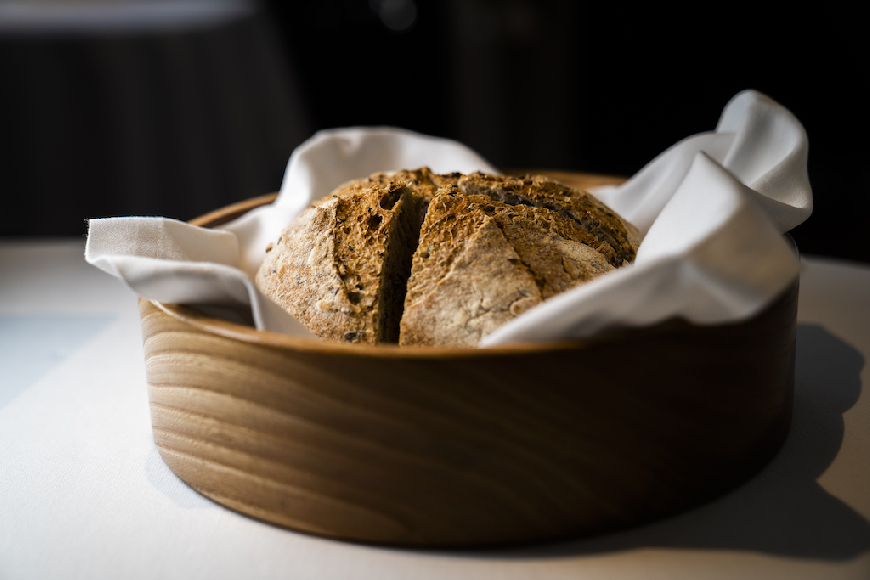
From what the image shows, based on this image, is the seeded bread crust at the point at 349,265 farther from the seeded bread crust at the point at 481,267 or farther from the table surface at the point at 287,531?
the table surface at the point at 287,531

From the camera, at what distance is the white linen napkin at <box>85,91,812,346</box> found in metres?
0.65

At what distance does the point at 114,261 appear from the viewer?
77 cm

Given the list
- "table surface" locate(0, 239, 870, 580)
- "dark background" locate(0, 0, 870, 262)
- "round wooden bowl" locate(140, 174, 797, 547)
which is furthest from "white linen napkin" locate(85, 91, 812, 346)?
"dark background" locate(0, 0, 870, 262)

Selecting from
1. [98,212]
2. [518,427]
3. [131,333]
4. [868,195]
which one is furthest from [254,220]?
[868,195]

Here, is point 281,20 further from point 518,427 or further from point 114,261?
point 518,427

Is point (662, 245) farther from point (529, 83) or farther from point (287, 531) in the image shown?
point (529, 83)

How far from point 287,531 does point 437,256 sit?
0.32 m

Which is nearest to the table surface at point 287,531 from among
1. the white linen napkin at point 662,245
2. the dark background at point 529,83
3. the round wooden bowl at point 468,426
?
the round wooden bowl at point 468,426

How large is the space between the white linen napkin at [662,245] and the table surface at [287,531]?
0.21 meters

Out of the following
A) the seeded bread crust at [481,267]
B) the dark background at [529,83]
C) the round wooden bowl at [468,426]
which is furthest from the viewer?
the dark background at [529,83]

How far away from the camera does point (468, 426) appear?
0.64m

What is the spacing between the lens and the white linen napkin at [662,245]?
25.4 inches

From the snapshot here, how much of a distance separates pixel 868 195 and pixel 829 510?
316 cm

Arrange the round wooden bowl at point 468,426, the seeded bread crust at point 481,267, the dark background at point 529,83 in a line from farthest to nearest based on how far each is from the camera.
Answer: the dark background at point 529,83, the seeded bread crust at point 481,267, the round wooden bowl at point 468,426
